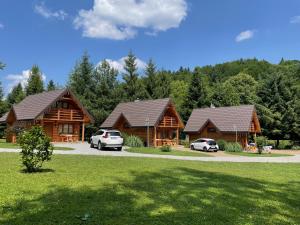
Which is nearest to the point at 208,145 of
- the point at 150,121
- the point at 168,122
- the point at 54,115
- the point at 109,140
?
the point at 150,121

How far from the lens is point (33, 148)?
14414mm

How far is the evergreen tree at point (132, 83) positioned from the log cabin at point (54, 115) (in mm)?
20178

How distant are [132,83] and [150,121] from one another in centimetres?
2289

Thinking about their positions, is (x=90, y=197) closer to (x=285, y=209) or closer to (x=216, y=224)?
(x=216, y=224)

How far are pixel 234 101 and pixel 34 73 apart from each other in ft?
138

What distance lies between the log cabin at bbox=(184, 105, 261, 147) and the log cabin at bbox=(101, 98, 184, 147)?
11.7ft

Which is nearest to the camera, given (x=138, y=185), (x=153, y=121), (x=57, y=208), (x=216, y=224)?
(x=216, y=224)

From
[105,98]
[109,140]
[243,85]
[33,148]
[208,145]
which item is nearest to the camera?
[33,148]

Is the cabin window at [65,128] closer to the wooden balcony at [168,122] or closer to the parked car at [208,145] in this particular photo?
the wooden balcony at [168,122]

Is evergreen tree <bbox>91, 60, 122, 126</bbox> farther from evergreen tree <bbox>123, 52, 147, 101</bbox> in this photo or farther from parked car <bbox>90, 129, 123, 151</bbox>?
parked car <bbox>90, 129, 123, 151</bbox>

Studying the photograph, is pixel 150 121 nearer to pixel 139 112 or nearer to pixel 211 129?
pixel 139 112

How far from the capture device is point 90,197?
9844 mm

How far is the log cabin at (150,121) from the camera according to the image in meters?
47.4

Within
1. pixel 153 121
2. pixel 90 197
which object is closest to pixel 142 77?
pixel 153 121
